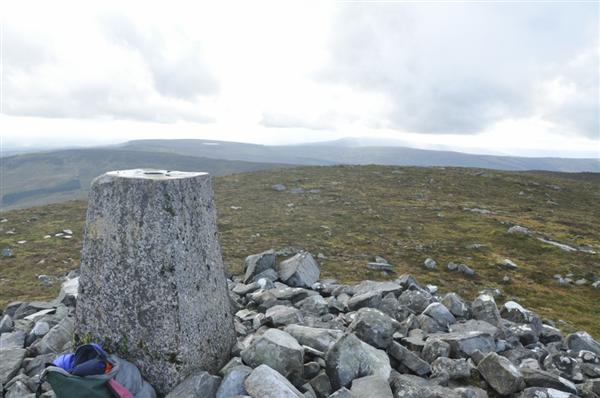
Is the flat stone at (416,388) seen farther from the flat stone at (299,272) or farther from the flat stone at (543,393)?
the flat stone at (299,272)

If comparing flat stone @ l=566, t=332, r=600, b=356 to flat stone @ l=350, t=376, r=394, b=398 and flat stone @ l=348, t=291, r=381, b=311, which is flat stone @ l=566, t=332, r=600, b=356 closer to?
flat stone @ l=348, t=291, r=381, b=311

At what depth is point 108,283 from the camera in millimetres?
6887

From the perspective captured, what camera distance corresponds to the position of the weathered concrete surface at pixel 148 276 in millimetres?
6715

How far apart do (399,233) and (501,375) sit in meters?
18.3

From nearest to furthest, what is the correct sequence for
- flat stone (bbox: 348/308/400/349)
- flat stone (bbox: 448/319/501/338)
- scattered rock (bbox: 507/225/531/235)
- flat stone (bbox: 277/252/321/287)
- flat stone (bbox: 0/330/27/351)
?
flat stone (bbox: 348/308/400/349) → flat stone (bbox: 0/330/27/351) → flat stone (bbox: 448/319/501/338) → flat stone (bbox: 277/252/321/287) → scattered rock (bbox: 507/225/531/235)

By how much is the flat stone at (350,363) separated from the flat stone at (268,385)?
2.93 ft

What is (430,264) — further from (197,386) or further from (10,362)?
(10,362)

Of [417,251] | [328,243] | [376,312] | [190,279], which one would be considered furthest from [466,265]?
[190,279]

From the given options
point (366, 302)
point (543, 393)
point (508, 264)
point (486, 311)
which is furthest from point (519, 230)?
point (543, 393)

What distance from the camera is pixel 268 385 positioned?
19.9 feet

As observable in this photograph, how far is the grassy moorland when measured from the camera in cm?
1695

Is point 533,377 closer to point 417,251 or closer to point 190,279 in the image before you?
point 190,279

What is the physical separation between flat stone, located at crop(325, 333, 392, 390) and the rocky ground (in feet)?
0.05

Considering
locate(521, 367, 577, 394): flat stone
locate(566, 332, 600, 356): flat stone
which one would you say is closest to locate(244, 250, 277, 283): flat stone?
locate(521, 367, 577, 394): flat stone
